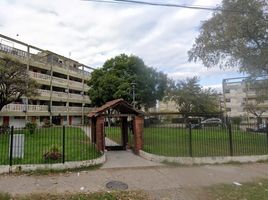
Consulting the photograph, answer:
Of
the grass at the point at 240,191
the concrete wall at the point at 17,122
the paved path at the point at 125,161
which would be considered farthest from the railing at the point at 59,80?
the grass at the point at 240,191

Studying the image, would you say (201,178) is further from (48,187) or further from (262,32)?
(262,32)

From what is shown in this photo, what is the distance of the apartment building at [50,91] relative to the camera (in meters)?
35.4

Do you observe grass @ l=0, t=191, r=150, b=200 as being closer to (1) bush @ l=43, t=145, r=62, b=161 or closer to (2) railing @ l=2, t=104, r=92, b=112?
(1) bush @ l=43, t=145, r=62, b=161

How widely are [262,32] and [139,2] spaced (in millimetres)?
11883

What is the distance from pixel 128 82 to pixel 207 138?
99.7ft

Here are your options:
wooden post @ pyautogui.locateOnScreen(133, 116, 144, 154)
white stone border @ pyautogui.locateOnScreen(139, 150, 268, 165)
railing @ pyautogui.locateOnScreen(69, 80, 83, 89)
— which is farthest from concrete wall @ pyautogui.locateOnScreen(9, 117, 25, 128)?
white stone border @ pyautogui.locateOnScreen(139, 150, 268, 165)

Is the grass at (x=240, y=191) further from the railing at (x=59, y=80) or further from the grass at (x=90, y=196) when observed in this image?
the railing at (x=59, y=80)

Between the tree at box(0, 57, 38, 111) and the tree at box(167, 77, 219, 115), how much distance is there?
3313 cm

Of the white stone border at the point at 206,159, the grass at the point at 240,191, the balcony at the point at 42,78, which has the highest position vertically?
the balcony at the point at 42,78

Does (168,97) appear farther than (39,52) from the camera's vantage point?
Yes

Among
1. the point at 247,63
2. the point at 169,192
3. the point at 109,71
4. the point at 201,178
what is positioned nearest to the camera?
the point at 169,192

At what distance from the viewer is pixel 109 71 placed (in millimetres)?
47406

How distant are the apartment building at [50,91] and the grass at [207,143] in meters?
19.2

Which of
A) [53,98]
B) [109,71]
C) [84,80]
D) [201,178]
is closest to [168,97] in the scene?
[109,71]
